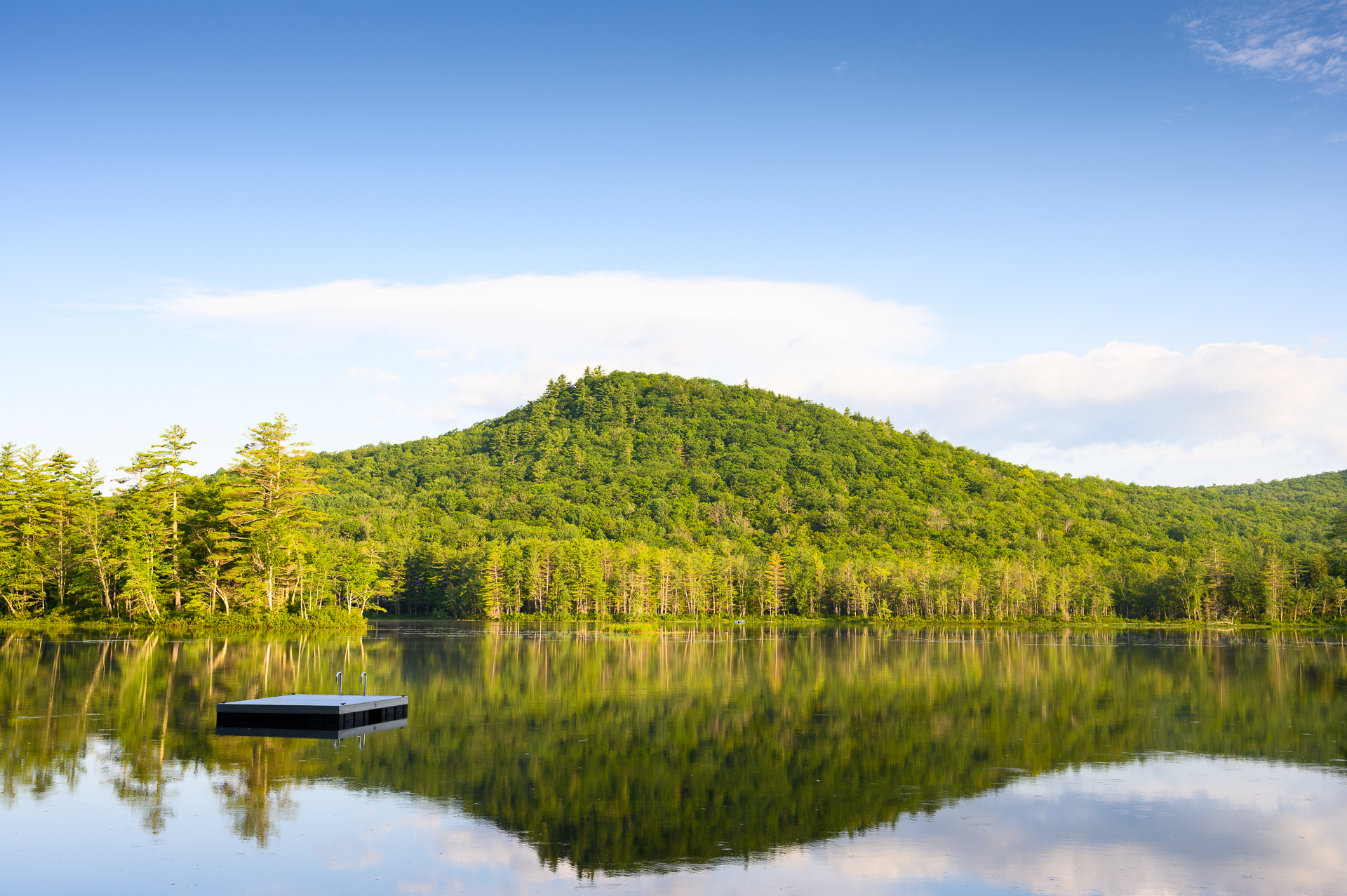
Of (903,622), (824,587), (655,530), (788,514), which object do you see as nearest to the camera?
(903,622)

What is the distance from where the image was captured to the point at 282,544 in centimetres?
5638

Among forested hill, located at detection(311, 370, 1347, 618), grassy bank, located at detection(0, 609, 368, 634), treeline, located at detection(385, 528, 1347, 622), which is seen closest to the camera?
grassy bank, located at detection(0, 609, 368, 634)

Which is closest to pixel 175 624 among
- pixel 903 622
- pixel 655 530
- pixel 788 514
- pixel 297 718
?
pixel 297 718

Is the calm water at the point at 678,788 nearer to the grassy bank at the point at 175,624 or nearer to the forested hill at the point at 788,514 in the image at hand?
the grassy bank at the point at 175,624

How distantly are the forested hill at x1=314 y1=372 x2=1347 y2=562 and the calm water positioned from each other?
334 feet

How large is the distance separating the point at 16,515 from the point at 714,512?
334ft

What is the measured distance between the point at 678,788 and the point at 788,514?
13564 cm

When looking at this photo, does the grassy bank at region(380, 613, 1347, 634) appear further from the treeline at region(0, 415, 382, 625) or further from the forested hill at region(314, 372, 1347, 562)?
the treeline at region(0, 415, 382, 625)

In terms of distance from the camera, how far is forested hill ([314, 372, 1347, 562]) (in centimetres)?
14000

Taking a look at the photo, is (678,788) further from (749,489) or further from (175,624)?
(749,489)

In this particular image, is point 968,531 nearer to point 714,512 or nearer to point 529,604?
point 714,512

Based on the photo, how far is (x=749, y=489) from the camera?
157 metres

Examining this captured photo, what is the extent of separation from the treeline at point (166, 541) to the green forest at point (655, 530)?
19 centimetres

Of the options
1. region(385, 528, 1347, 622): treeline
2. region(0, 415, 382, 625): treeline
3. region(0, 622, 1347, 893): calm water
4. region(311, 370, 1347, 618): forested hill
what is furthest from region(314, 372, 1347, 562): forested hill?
region(0, 622, 1347, 893): calm water
